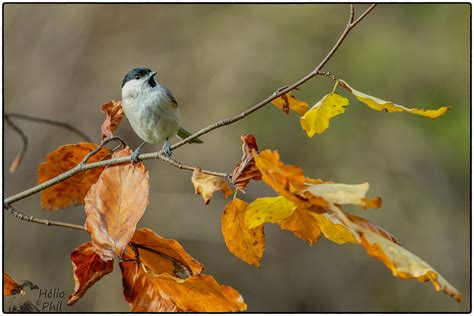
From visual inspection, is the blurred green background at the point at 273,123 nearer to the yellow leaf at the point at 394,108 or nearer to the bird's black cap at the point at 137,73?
the bird's black cap at the point at 137,73

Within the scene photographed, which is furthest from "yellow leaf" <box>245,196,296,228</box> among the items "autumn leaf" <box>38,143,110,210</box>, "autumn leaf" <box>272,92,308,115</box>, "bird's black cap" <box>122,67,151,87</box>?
"bird's black cap" <box>122,67,151,87</box>

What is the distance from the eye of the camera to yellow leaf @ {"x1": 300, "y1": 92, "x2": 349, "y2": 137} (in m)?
1.05

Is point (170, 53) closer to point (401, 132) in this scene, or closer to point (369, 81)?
point (369, 81)

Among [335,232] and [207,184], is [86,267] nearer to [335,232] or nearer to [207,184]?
[207,184]

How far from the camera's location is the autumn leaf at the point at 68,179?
1.25m

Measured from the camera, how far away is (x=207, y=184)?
3.20 ft

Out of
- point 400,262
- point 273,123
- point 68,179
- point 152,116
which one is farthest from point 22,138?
point 273,123

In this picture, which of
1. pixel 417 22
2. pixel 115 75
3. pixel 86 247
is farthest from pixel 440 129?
pixel 86 247

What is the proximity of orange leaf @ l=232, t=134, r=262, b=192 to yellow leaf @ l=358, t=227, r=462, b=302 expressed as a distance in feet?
0.77

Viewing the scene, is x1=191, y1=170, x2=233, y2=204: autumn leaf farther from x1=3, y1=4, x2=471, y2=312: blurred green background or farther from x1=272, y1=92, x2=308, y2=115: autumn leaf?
x1=3, y1=4, x2=471, y2=312: blurred green background

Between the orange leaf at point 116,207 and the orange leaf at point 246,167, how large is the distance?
0.54 feet

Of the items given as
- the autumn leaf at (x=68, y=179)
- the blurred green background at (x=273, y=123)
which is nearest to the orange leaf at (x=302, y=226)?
the autumn leaf at (x=68, y=179)

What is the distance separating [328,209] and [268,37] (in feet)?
14.4

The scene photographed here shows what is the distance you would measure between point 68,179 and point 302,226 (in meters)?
0.53
